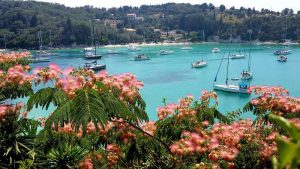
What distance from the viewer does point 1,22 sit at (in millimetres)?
144625

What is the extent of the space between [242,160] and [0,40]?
13572cm

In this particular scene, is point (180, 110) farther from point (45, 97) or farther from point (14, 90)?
point (14, 90)

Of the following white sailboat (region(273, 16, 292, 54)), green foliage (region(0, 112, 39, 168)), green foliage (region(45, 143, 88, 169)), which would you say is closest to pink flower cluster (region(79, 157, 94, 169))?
green foliage (region(45, 143, 88, 169))

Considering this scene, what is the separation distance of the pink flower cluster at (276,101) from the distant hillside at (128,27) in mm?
129596

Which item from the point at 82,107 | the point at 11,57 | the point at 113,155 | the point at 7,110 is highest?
the point at 11,57

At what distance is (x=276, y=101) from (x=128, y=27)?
182918mm

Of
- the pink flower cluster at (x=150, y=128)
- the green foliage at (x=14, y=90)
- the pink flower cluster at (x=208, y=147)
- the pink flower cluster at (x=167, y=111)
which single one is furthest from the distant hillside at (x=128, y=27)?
the pink flower cluster at (x=208, y=147)

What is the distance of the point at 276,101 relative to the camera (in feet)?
20.2

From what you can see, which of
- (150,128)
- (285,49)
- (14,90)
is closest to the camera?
(14,90)

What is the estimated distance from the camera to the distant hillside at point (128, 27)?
461 ft

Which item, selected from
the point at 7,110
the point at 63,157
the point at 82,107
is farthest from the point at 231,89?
the point at 82,107

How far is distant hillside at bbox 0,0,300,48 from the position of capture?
14050cm

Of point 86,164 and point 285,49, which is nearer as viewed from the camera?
point 86,164

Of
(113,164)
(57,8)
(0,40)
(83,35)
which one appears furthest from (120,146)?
(57,8)
